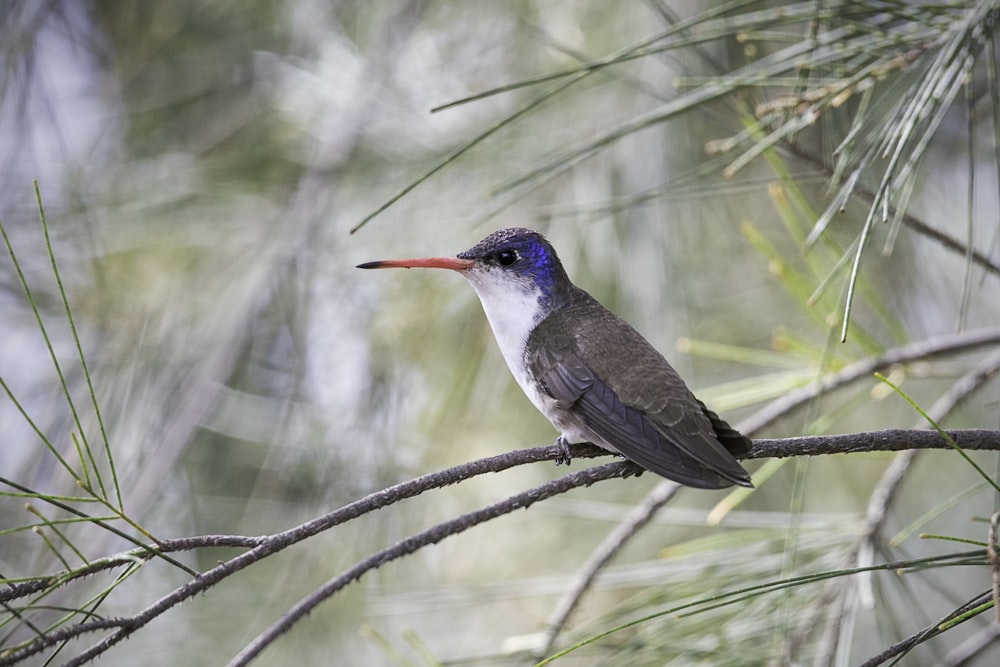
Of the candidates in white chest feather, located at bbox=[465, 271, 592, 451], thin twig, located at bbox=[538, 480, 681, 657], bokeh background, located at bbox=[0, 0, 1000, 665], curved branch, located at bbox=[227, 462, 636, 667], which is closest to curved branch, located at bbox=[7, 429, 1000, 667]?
curved branch, located at bbox=[227, 462, 636, 667]

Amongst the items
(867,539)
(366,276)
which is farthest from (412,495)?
(366,276)

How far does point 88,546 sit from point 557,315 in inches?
42.4

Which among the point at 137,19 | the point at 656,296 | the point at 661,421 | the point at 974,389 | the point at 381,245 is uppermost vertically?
the point at 137,19

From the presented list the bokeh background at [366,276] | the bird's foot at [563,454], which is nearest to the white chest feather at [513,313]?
the bird's foot at [563,454]

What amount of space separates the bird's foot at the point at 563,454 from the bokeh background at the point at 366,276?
49cm

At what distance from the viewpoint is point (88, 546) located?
6.77 feet

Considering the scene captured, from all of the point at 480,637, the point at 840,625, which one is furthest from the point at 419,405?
the point at 840,625

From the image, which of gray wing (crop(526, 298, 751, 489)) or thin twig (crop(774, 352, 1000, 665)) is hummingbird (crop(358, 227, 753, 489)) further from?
thin twig (crop(774, 352, 1000, 665))

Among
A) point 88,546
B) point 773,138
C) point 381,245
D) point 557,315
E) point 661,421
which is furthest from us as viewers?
point 381,245

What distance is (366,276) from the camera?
276 cm

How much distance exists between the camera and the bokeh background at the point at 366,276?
2.50 m

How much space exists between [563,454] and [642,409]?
0.19 meters

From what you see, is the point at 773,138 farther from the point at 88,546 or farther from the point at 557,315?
the point at 88,546

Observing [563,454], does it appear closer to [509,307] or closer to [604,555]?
[604,555]
